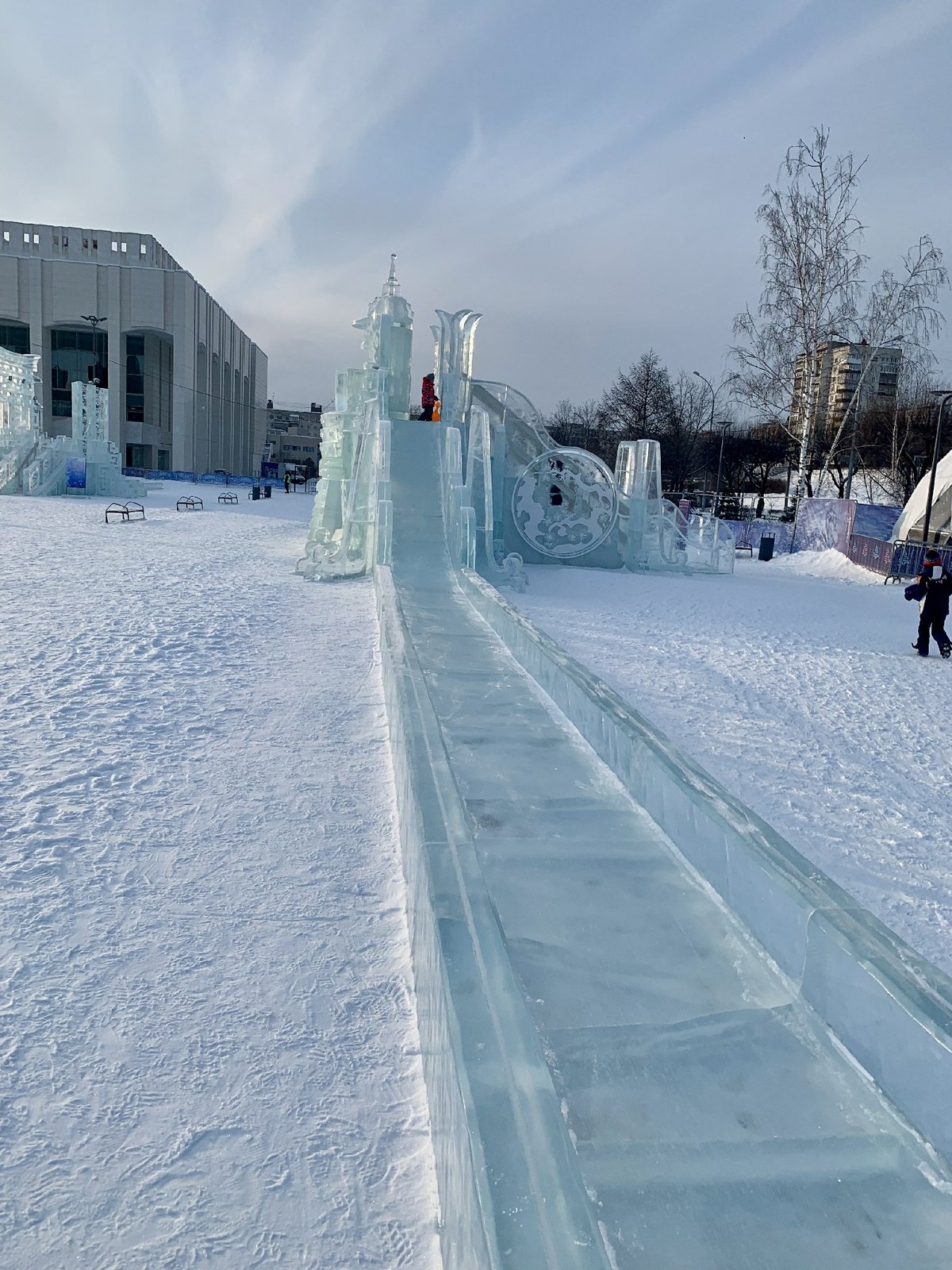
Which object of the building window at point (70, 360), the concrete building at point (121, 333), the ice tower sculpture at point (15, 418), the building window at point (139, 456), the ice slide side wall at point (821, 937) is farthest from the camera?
the building window at point (139, 456)

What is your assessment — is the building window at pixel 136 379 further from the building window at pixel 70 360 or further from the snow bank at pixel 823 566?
the snow bank at pixel 823 566

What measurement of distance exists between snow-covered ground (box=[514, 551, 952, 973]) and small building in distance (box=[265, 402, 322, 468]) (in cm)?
8553

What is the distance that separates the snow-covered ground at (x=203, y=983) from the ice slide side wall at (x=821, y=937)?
1263 mm

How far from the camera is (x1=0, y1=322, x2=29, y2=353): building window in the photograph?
2023 inches

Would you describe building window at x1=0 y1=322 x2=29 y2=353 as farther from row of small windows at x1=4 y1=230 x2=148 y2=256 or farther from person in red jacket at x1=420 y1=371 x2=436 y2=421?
person in red jacket at x1=420 y1=371 x2=436 y2=421

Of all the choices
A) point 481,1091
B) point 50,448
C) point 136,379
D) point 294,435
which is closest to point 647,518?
point 481,1091

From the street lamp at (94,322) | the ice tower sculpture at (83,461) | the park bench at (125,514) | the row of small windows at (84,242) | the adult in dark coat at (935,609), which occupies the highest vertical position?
the row of small windows at (84,242)

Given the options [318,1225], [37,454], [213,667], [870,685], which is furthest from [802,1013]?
[37,454]

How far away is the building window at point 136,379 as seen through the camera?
171ft

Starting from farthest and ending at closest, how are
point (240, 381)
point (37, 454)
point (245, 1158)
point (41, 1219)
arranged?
point (240, 381), point (37, 454), point (245, 1158), point (41, 1219)

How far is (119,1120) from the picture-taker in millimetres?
2240

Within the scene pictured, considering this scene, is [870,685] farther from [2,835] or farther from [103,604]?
[103,604]

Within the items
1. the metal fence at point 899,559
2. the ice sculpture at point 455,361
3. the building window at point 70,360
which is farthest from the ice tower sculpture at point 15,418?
the metal fence at point 899,559

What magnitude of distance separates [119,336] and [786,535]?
41.9m
